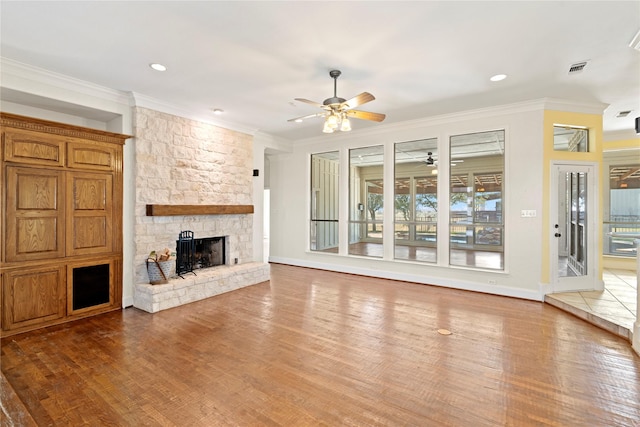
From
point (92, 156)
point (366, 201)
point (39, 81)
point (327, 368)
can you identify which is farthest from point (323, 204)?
point (39, 81)

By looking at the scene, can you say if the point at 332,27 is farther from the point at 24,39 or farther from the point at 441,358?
the point at 441,358

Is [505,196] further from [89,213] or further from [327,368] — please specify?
[89,213]

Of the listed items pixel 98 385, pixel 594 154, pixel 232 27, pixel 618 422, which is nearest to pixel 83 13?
pixel 232 27

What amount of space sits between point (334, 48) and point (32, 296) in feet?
14.9

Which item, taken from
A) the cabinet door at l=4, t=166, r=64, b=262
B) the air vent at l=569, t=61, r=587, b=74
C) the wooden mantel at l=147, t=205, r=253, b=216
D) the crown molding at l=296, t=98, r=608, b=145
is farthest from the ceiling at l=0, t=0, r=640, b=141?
the wooden mantel at l=147, t=205, r=253, b=216

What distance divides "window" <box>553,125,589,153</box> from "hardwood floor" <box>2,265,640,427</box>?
2.62 metres

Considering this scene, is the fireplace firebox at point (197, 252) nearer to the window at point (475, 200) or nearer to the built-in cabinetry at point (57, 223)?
the built-in cabinetry at point (57, 223)

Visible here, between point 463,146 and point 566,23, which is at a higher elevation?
point 566,23

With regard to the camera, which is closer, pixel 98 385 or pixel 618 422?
pixel 618 422

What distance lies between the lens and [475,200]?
5.76 m

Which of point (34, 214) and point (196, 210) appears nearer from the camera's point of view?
point (34, 214)

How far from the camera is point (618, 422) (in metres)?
2.11

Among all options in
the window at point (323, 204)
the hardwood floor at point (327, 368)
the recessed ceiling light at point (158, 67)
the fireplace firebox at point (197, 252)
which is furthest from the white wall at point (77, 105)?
the window at point (323, 204)

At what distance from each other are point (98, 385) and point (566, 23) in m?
5.11
